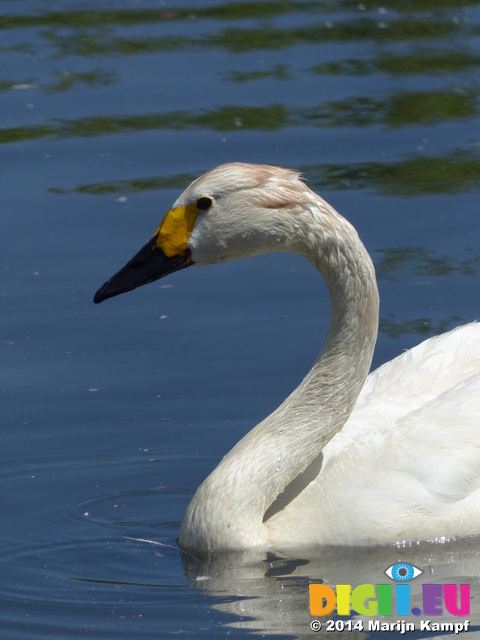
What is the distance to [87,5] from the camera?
1631 cm

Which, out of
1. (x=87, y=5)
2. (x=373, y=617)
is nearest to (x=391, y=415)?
(x=373, y=617)

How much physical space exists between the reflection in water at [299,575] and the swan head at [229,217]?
1.44 metres

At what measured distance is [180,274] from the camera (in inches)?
376

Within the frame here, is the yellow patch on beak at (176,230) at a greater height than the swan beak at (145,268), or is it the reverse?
the yellow patch on beak at (176,230)

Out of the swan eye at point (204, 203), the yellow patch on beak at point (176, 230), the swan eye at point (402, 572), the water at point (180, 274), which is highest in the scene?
the swan eye at point (204, 203)

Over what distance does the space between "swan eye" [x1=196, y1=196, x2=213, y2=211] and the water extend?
169 centimetres

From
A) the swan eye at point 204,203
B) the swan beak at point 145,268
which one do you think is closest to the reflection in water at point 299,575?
the swan beak at point 145,268

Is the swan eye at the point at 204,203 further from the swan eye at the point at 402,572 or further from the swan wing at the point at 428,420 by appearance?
the swan eye at the point at 402,572

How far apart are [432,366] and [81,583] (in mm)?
2204

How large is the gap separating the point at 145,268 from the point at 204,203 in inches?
19.1

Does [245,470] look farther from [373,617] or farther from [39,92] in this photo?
[39,92]

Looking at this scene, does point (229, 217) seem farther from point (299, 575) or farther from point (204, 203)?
point (299, 575)

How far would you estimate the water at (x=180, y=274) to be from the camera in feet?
19.8

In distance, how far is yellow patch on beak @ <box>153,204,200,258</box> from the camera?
19.8ft
